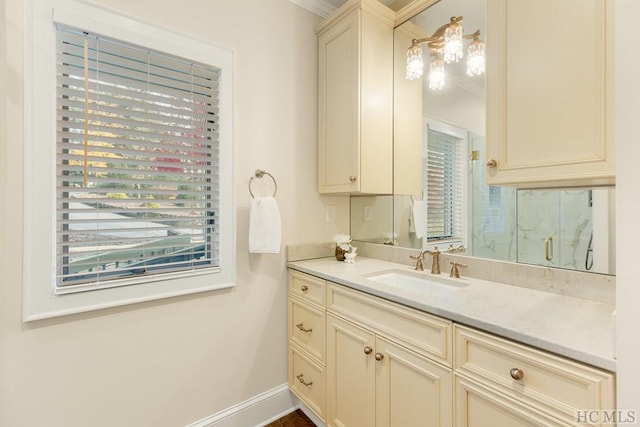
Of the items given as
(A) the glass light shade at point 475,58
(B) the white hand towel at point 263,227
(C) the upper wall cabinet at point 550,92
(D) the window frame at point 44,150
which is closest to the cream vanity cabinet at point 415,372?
(B) the white hand towel at point 263,227

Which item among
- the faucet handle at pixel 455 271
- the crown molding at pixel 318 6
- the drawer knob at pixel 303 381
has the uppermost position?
the crown molding at pixel 318 6

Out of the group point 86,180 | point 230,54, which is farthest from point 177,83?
point 86,180

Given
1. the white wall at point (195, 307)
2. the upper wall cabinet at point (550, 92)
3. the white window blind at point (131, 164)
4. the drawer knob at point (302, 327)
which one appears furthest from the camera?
the drawer knob at point (302, 327)

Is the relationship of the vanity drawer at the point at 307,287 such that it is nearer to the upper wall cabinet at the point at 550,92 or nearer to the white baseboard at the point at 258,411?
the white baseboard at the point at 258,411

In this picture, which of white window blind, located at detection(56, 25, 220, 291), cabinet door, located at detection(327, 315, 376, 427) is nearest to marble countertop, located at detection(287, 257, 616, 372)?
cabinet door, located at detection(327, 315, 376, 427)

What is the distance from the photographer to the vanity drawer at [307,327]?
66.4 inches

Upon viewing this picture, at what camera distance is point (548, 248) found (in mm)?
1355

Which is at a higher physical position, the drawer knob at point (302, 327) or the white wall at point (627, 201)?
the white wall at point (627, 201)

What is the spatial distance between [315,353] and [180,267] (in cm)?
88

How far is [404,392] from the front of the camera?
48.7 inches

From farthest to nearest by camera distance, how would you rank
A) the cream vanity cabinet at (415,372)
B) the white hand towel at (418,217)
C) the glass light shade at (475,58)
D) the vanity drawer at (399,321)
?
the white hand towel at (418,217)
the glass light shade at (475,58)
the vanity drawer at (399,321)
the cream vanity cabinet at (415,372)

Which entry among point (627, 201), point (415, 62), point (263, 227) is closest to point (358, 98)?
point (415, 62)

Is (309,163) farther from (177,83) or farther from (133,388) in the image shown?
(133,388)

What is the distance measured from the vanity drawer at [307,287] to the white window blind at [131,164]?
0.48 m
